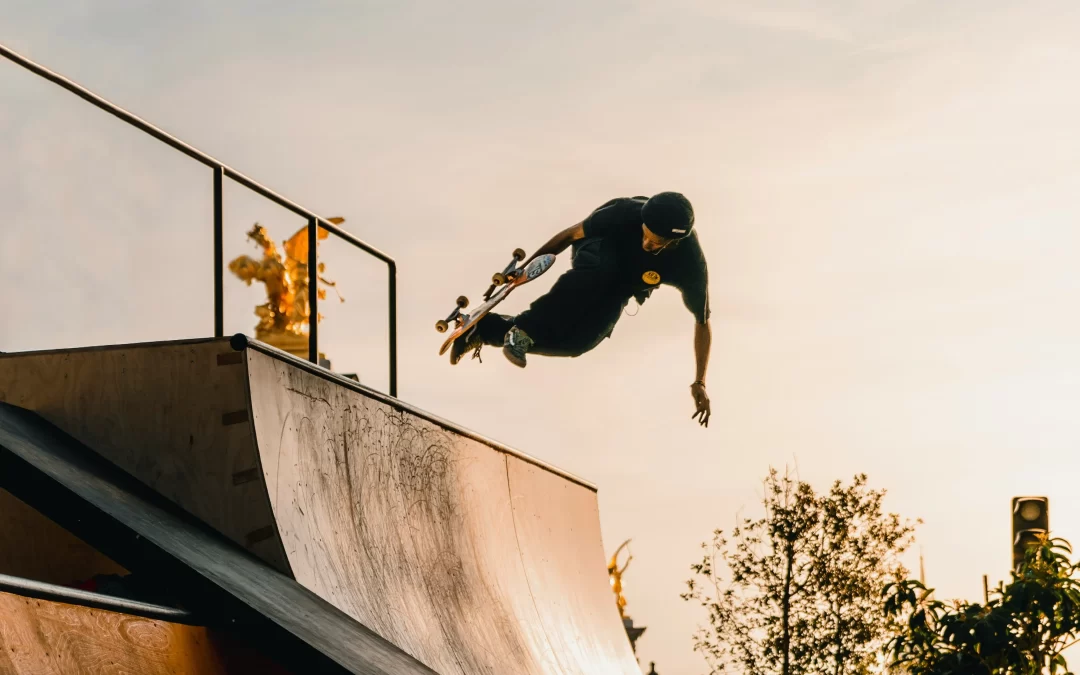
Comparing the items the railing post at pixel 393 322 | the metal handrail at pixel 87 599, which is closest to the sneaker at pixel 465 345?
the railing post at pixel 393 322

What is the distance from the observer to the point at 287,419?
5.91 meters

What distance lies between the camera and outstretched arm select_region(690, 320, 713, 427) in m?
11.1

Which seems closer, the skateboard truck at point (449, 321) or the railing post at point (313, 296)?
the railing post at point (313, 296)

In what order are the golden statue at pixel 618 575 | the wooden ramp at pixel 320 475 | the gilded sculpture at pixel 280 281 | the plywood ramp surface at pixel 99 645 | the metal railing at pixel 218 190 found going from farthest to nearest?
the golden statue at pixel 618 575, the gilded sculpture at pixel 280 281, the metal railing at pixel 218 190, the wooden ramp at pixel 320 475, the plywood ramp surface at pixel 99 645

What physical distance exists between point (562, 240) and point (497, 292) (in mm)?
732

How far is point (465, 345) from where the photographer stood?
9945mm

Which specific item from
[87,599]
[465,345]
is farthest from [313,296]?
[87,599]

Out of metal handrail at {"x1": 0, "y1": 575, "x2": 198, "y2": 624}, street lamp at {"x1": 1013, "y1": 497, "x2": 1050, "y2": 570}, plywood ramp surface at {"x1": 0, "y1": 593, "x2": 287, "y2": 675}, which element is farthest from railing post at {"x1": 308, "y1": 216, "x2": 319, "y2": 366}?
street lamp at {"x1": 1013, "y1": 497, "x2": 1050, "y2": 570}

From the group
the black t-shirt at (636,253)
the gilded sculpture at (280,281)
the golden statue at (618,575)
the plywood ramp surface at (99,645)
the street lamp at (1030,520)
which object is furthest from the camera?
the golden statue at (618,575)

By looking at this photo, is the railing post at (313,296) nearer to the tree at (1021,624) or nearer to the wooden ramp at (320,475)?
the wooden ramp at (320,475)

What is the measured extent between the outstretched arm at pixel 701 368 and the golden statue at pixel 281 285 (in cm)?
341

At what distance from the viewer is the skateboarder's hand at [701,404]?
36.4ft

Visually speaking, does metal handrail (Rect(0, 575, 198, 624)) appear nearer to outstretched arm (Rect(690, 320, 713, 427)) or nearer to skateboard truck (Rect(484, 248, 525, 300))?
skateboard truck (Rect(484, 248, 525, 300))

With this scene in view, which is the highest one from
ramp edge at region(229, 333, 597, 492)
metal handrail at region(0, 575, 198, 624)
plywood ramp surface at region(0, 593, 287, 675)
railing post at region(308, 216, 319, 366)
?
railing post at region(308, 216, 319, 366)
